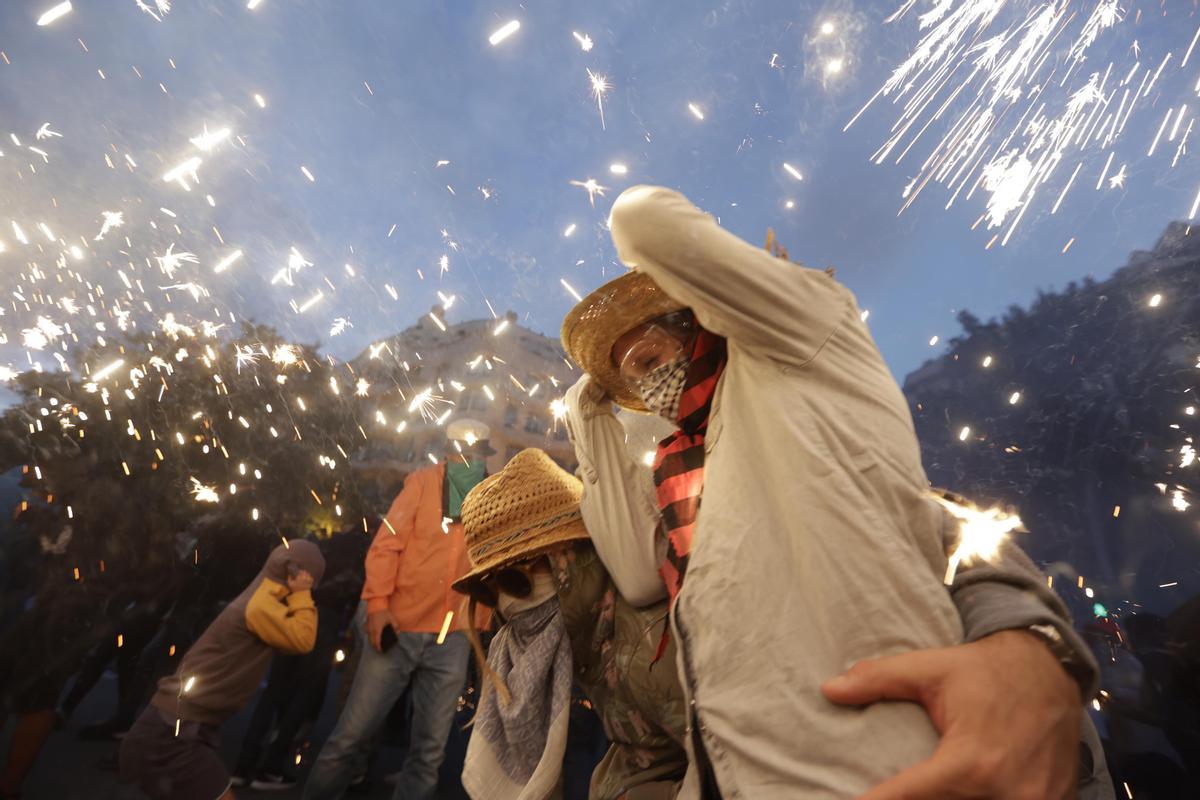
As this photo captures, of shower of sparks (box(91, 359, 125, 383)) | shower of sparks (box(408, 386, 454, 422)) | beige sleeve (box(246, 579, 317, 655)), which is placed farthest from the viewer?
shower of sparks (box(408, 386, 454, 422))

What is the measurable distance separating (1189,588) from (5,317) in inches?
835

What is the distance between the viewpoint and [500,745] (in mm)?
1690

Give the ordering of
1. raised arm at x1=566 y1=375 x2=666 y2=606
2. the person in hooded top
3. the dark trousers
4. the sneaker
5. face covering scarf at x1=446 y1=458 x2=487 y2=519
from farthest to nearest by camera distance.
Answer: the dark trousers
the sneaker
face covering scarf at x1=446 y1=458 x2=487 y2=519
the person in hooded top
raised arm at x1=566 y1=375 x2=666 y2=606

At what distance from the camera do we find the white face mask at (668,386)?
154cm

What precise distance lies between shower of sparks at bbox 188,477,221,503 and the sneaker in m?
4.71

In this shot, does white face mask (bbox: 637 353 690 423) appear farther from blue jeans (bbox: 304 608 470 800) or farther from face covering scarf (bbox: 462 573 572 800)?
blue jeans (bbox: 304 608 470 800)

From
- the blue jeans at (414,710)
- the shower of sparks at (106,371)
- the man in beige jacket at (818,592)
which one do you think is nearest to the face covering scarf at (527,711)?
the man in beige jacket at (818,592)

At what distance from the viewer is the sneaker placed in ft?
14.8

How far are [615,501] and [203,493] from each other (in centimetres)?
889

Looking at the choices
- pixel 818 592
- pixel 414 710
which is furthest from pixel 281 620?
pixel 818 592

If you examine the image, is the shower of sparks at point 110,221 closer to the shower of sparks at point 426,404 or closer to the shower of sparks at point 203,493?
the shower of sparks at point 203,493

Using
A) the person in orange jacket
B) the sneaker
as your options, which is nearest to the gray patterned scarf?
the person in orange jacket

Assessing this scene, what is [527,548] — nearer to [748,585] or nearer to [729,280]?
[748,585]

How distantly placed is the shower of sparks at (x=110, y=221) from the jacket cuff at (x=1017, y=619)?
15551 mm
